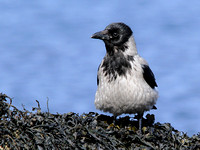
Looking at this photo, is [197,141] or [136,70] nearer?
[197,141]

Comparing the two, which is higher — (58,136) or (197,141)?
(197,141)

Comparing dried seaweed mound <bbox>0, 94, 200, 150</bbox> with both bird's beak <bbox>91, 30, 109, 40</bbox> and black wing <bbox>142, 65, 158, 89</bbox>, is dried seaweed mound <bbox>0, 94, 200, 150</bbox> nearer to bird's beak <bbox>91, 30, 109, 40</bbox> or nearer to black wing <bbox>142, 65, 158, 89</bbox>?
black wing <bbox>142, 65, 158, 89</bbox>

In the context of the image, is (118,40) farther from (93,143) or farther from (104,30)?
(93,143)

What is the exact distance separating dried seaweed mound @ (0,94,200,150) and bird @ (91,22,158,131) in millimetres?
1192

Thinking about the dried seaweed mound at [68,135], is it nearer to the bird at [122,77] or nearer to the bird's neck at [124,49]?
the bird at [122,77]

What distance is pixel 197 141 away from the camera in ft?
25.3

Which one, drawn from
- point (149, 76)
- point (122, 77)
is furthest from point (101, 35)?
point (149, 76)

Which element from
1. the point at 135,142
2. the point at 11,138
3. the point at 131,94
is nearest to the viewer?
the point at 11,138

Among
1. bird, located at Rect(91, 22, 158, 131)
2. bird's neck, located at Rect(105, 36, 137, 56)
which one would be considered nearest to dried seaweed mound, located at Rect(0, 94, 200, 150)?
bird, located at Rect(91, 22, 158, 131)

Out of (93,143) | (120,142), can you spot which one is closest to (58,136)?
(93,143)

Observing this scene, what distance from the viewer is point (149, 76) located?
31.0ft

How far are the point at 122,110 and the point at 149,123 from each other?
0.78 meters

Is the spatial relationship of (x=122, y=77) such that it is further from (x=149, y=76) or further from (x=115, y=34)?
(x=115, y=34)

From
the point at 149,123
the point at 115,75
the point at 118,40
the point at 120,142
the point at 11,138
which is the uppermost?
the point at 118,40
